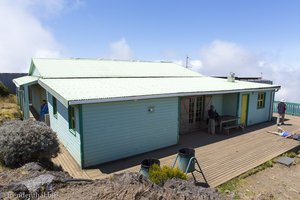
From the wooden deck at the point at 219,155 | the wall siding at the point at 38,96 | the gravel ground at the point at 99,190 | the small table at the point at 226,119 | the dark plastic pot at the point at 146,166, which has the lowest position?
the wooden deck at the point at 219,155

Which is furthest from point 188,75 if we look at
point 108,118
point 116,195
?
point 116,195

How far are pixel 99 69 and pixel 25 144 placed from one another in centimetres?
828

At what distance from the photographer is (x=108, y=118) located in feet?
24.7

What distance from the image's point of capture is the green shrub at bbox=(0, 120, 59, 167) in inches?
240

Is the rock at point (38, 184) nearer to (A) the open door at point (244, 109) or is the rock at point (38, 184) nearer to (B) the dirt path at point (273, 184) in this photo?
(B) the dirt path at point (273, 184)

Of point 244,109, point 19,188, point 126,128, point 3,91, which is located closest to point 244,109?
point 244,109

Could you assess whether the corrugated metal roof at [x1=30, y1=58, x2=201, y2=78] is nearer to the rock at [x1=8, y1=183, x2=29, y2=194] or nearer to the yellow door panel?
the yellow door panel

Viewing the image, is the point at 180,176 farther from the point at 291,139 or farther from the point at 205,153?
the point at 291,139

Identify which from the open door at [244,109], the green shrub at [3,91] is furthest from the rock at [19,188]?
the green shrub at [3,91]

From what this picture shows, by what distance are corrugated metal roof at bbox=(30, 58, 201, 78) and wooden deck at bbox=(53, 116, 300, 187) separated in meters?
4.99

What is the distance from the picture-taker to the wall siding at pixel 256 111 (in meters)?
13.4

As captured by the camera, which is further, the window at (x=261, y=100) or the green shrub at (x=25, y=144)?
the window at (x=261, y=100)

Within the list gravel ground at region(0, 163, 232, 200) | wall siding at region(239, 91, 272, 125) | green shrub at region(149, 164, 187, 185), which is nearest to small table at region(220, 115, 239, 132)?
wall siding at region(239, 91, 272, 125)

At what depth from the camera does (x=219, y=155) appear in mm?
8602
